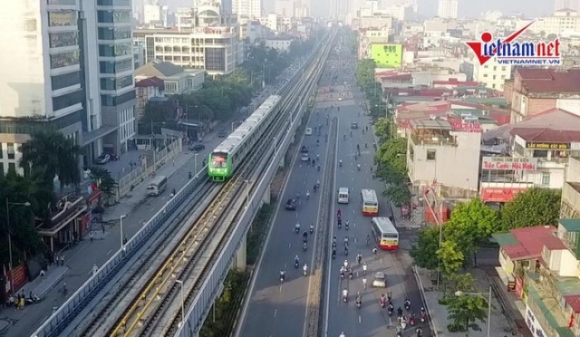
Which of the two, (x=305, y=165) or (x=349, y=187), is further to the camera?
(x=305, y=165)

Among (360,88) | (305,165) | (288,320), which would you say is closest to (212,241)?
(288,320)

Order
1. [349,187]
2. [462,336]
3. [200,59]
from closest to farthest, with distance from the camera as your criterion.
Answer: [462,336] → [349,187] → [200,59]

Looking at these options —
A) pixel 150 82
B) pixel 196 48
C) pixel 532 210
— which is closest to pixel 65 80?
pixel 150 82

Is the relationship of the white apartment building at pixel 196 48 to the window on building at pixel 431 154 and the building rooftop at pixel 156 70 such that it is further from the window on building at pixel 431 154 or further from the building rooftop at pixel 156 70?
the window on building at pixel 431 154

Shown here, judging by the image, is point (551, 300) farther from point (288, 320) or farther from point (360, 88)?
point (360, 88)

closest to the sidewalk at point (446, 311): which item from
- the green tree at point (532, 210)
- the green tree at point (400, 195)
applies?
the green tree at point (532, 210)

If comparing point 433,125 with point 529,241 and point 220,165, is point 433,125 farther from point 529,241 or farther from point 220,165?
point 529,241

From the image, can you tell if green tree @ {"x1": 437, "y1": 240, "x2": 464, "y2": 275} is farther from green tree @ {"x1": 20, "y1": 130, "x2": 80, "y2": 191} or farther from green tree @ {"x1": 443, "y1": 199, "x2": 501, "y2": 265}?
green tree @ {"x1": 20, "y1": 130, "x2": 80, "y2": 191}
